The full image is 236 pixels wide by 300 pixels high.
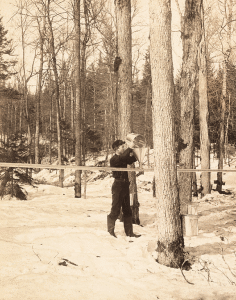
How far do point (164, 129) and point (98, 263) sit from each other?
2112 mm

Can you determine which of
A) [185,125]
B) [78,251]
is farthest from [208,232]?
[78,251]

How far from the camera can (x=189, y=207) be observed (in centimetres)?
586

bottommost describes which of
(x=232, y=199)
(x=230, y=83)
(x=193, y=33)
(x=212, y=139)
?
(x=232, y=199)

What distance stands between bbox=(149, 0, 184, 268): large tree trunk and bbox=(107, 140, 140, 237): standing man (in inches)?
57.0

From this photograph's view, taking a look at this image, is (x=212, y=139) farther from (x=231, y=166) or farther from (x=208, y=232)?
(x=208, y=232)

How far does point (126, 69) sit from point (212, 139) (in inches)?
800

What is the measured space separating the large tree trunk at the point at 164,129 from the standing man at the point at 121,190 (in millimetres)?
1448

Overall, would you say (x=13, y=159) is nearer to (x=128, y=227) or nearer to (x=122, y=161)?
(x=122, y=161)

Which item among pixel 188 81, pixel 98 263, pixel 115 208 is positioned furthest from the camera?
pixel 188 81

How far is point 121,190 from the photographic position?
5637mm

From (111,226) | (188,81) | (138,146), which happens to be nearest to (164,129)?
(138,146)

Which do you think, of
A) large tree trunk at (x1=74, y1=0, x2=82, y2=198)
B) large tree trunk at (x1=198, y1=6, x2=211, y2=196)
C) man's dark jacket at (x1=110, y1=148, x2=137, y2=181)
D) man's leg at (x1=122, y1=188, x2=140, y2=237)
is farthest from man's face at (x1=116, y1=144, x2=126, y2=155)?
large tree trunk at (x1=198, y1=6, x2=211, y2=196)

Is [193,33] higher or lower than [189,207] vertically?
higher

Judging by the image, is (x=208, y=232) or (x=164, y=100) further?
(x=208, y=232)
